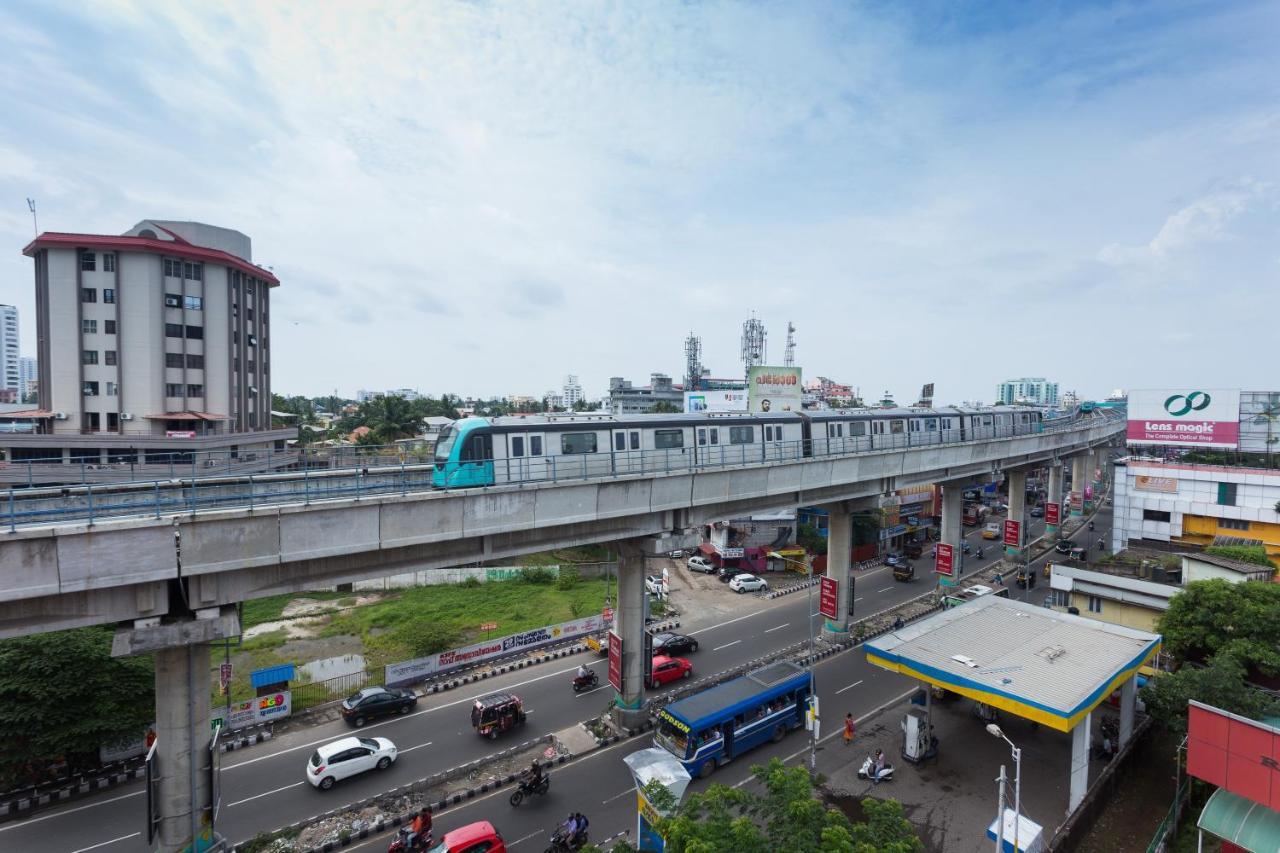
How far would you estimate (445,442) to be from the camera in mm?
21750

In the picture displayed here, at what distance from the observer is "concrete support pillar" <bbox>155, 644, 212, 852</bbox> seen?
14719 millimetres

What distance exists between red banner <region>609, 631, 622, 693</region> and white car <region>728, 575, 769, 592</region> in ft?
64.1

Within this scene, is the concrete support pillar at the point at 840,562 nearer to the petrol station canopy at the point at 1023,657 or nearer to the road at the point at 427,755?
the road at the point at 427,755

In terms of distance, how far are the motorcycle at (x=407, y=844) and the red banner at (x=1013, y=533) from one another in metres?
48.3

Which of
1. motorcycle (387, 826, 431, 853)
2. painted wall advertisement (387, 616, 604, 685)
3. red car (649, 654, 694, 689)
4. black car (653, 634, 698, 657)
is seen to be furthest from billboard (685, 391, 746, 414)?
motorcycle (387, 826, 431, 853)

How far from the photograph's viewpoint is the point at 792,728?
24000 millimetres

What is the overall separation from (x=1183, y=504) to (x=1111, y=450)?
5925 centimetres

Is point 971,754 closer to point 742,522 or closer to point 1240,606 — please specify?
point 1240,606

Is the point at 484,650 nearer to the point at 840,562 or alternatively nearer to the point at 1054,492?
the point at 840,562

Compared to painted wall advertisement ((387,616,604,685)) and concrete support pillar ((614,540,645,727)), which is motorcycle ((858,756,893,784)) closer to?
concrete support pillar ((614,540,645,727))

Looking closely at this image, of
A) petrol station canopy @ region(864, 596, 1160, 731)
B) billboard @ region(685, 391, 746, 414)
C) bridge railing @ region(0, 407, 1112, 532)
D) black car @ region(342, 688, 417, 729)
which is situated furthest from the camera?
billboard @ region(685, 391, 746, 414)

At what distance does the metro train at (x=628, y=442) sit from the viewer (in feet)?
69.4

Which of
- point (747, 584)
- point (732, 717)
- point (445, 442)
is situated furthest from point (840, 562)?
point (445, 442)

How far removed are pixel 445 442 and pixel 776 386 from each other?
44.5 metres
